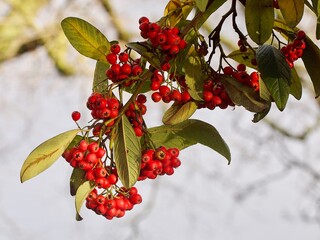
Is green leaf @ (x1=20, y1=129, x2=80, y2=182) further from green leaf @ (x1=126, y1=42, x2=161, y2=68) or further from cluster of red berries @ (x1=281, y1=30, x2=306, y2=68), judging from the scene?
cluster of red berries @ (x1=281, y1=30, x2=306, y2=68)

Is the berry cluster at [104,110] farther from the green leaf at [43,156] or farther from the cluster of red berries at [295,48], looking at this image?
the cluster of red berries at [295,48]

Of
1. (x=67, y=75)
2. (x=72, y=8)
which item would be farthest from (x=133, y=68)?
(x=67, y=75)

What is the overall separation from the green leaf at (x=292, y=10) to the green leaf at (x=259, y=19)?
0.02m

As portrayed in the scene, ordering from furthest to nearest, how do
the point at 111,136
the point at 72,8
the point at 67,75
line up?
the point at 67,75 < the point at 72,8 < the point at 111,136

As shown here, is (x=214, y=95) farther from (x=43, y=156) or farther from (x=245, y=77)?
(x=43, y=156)

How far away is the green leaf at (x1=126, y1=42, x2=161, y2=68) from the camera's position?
1.68 ft

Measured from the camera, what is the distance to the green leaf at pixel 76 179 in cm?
55

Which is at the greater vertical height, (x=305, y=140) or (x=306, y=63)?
(x=305, y=140)

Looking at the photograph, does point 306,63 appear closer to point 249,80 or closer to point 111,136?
point 249,80

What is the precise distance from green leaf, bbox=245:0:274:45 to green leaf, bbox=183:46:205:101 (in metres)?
0.06

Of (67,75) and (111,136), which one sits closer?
→ (111,136)

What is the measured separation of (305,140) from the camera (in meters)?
4.68

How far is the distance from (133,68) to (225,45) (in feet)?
12.6

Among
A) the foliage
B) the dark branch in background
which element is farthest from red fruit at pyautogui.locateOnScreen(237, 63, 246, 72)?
the dark branch in background
